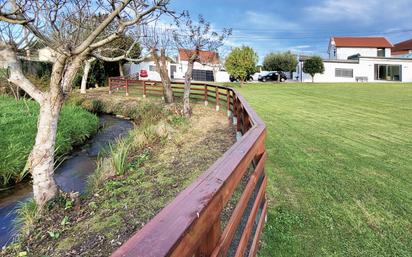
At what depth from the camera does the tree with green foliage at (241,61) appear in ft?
109

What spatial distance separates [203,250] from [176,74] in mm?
43249

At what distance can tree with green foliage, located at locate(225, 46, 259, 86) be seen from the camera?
33.2 m

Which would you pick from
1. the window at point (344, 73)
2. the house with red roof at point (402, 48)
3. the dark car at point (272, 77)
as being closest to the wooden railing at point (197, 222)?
the dark car at point (272, 77)

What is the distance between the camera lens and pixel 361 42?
5406cm

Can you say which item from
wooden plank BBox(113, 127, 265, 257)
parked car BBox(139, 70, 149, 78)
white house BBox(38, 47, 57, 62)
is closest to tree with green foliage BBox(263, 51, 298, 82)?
parked car BBox(139, 70, 149, 78)

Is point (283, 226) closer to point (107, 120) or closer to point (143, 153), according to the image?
point (143, 153)

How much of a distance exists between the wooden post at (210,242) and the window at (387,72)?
45112 mm

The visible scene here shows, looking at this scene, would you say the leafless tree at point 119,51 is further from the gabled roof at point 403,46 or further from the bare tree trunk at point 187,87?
the gabled roof at point 403,46

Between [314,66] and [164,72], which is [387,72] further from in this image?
[164,72]

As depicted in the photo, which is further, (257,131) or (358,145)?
(358,145)

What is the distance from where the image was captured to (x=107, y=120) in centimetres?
1587

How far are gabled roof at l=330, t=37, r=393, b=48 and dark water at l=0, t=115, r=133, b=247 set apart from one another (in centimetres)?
5062

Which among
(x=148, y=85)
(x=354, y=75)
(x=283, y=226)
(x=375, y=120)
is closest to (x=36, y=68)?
(x=148, y=85)

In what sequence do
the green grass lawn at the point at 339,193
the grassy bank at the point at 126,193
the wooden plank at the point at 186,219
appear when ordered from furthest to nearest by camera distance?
1. the grassy bank at the point at 126,193
2. the green grass lawn at the point at 339,193
3. the wooden plank at the point at 186,219
